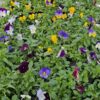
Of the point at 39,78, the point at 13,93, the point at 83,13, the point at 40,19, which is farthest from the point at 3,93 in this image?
the point at 83,13

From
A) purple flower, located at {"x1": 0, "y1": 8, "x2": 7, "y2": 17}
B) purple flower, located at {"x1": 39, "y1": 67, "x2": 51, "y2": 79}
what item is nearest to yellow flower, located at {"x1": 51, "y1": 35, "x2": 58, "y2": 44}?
purple flower, located at {"x1": 39, "y1": 67, "x2": 51, "y2": 79}

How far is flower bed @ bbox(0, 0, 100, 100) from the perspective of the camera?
276 centimetres

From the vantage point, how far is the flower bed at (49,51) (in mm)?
2764

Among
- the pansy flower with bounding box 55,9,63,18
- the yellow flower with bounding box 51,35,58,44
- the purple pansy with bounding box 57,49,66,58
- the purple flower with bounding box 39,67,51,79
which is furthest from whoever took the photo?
the pansy flower with bounding box 55,9,63,18

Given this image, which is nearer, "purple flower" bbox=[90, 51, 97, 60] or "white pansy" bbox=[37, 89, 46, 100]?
"white pansy" bbox=[37, 89, 46, 100]

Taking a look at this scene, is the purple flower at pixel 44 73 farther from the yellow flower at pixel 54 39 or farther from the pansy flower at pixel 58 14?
the pansy flower at pixel 58 14

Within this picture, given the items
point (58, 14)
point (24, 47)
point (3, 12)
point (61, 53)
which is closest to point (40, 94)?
point (61, 53)

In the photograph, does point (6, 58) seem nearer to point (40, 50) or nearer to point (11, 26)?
point (40, 50)

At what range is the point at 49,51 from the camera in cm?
312

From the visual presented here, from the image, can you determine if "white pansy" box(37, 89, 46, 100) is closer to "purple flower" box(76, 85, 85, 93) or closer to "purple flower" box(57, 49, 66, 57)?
"purple flower" box(76, 85, 85, 93)

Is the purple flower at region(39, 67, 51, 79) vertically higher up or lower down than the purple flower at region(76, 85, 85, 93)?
higher up

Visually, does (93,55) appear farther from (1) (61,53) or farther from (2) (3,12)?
(2) (3,12)

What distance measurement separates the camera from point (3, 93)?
2.70 metres

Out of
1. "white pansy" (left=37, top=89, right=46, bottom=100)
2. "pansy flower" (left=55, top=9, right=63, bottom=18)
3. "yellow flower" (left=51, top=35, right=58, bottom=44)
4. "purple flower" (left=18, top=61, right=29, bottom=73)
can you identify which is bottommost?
"white pansy" (left=37, top=89, right=46, bottom=100)
